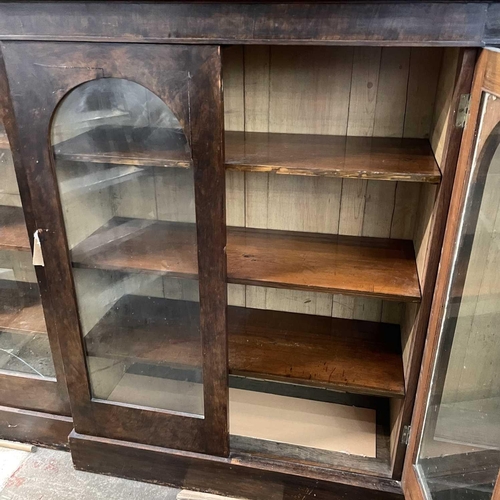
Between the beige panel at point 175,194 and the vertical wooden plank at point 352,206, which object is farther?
the vertical wooden plank at point 352,206

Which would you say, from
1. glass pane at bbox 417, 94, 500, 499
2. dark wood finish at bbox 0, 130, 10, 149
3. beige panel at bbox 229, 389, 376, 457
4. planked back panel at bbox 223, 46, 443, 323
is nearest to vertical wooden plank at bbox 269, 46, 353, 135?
planked back panel at bbox 223, 46, 443, 323

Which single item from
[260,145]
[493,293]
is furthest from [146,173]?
[493,293]

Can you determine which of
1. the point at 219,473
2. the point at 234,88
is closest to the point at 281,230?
the point at 234,88

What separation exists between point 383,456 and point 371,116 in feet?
3.78

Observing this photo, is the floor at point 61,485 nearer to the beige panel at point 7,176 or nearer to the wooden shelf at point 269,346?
the wooden shelf at point 269,346

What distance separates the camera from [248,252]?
1.59 meters

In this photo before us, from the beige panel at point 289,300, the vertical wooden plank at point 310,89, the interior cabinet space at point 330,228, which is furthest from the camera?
the beige panel at point 289,300

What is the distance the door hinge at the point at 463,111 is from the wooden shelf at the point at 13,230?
4.30ft

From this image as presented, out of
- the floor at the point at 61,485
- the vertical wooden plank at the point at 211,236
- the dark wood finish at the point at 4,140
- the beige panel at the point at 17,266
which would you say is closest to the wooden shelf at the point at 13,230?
the beige panel at the point at 17,266

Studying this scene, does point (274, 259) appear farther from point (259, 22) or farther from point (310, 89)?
point (259, 22)

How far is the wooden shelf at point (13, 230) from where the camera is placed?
1566 mm

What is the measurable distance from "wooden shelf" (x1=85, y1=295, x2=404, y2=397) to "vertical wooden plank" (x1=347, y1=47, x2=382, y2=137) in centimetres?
73

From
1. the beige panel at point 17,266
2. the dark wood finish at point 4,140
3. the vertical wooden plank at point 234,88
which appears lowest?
the beige panel at point 17,266

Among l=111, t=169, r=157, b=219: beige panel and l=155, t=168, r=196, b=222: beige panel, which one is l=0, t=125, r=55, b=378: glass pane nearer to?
l=111, t=169, r=157, b=219: beige panel
